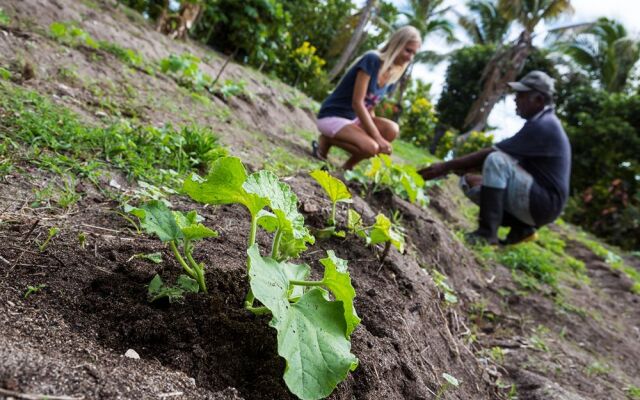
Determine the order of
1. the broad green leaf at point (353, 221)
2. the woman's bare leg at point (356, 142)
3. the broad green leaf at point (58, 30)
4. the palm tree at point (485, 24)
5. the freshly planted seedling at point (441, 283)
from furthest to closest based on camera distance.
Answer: the palm tree at point (485, 24), the woman's bare leg at point (356, 142), the broad green leaf at point (58, 30), the freshly planted seedling at point (441, 283), the broad green leaf at point (353, 221)

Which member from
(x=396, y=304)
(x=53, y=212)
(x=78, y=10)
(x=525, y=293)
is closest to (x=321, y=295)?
(x=396, y=304)

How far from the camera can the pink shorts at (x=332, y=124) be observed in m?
4.01

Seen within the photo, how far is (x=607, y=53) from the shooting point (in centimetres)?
1695

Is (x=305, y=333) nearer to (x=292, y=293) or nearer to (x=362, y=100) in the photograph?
(x=292, y=293)

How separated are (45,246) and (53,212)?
0.29 m

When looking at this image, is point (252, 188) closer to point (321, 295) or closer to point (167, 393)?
point (321, 295)

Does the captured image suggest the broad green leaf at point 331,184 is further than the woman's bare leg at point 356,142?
No

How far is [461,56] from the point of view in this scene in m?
19.6

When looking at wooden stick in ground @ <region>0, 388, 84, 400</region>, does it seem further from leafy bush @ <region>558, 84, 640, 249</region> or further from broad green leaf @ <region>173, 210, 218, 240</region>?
leafy bush @ <region>558, 84, 640, 249</region>

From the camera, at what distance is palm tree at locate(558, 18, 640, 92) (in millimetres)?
16344

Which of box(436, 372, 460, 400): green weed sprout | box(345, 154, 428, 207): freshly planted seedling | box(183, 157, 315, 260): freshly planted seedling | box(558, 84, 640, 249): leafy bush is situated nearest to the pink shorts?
box(345, 154, 428, 207): freshly planted seedling

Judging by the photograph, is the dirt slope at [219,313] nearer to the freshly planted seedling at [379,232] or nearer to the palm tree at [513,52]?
the freshly planted seedling at [379,232]

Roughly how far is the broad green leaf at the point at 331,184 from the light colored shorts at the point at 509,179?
2.68 m

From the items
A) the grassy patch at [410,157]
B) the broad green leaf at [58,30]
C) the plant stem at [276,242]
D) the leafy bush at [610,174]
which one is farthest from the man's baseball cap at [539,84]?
the leafy bush at [610,174]
